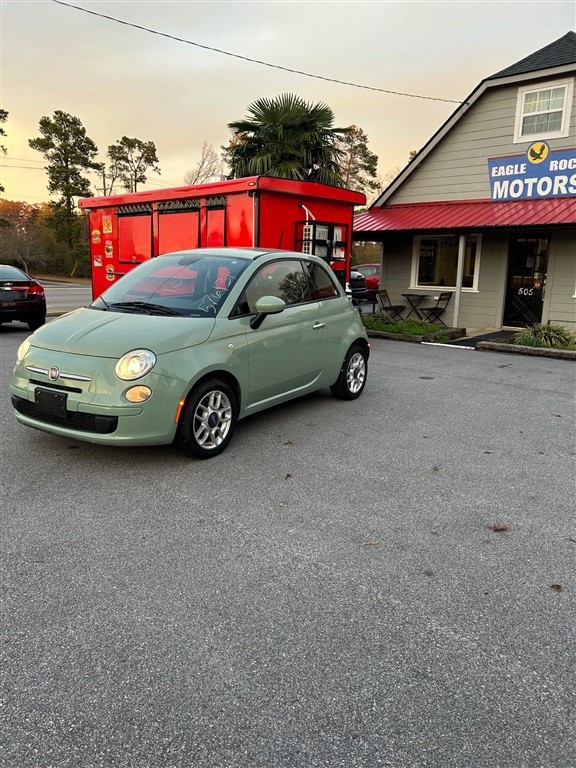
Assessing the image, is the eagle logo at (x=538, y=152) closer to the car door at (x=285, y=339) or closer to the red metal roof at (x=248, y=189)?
the red metal roof at (x=248, y=189)

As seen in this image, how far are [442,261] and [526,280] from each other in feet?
7.20

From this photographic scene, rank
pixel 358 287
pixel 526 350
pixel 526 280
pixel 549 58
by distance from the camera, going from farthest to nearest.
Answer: pixel 358 287 → pixel 526 280 → pixel 549 58 → pixel 526 350

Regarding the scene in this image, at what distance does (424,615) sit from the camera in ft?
9.38

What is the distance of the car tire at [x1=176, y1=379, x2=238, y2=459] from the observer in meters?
4.68

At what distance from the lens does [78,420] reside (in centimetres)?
447

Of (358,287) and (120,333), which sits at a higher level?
(358,287)

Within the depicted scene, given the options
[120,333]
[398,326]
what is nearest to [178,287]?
[120,333]

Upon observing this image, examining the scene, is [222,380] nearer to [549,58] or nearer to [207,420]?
[207,420]

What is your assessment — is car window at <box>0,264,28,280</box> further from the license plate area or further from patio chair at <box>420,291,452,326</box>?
patio chair at <box>420,291,452,326</box>

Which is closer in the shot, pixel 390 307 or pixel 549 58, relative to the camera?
pixel 549 58

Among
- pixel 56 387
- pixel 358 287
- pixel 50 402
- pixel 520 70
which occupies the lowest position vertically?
pixel 50 402

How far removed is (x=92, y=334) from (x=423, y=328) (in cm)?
971

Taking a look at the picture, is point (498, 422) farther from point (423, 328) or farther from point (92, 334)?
point (423, 328)

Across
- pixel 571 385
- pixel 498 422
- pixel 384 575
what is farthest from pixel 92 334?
pixel 571 385
